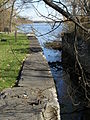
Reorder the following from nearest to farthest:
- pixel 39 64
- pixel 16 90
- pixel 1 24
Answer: pixel 16 90 → pixel 39 64 → pixel 1 24

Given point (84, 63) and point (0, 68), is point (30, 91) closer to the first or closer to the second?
point (0, 68)

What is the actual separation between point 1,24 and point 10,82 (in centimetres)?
3461

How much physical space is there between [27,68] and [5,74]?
4.30ft

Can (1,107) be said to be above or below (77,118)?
above

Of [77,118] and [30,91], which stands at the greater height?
[30,91]

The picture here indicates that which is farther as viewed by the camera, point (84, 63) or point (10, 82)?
point (84, 63)

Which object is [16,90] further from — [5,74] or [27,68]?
[27,68]

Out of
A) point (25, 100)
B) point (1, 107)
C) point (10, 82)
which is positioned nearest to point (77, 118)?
point (10, 82)

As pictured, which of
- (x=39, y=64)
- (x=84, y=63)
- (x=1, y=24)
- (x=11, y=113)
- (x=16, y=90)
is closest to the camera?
(x=11, y=113)

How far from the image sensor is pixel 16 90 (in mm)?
7863

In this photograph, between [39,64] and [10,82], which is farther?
[39,64]

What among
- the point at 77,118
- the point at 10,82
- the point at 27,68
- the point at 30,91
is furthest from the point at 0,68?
the point at 30,91

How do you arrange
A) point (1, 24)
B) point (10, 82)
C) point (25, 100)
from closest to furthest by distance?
1. point (25, 100)
2. point (10, 82)
3. point (1, 24)

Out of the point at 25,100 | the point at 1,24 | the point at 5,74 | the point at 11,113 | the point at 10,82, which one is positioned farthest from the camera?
the point at 1,24
